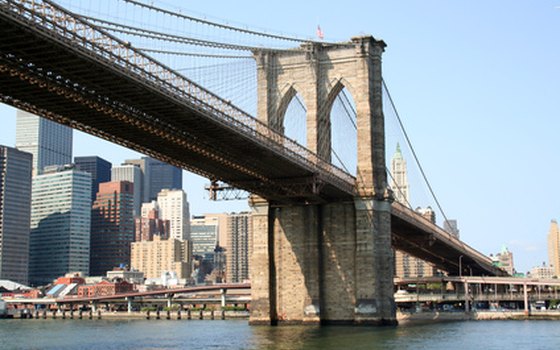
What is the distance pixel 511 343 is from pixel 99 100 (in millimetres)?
30495

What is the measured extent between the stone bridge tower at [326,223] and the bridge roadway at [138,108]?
6.50 ft

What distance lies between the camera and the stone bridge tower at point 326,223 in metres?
69.5

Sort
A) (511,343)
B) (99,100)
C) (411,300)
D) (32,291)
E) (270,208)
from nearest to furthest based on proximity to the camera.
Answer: (99,100)
(511,343)
(270,208)
(411,300)
(32,291)

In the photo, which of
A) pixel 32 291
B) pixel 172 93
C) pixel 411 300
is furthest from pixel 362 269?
pixel 32 291

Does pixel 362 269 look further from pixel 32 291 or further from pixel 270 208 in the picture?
pixel 32 291

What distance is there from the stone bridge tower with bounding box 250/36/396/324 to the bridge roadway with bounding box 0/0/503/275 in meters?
1.98

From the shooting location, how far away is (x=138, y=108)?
4562 cm

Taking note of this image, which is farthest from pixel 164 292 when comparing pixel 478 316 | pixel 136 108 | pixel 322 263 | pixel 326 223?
pixel 136 108

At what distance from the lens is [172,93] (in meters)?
43.8

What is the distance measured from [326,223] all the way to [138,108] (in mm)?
29700

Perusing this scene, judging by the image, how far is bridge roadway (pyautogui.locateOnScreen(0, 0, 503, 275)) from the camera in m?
35.3

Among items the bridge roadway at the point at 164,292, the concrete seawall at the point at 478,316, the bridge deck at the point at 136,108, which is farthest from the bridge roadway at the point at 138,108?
the bridge roadway at the point at 164,292

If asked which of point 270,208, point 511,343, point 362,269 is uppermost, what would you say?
point 270,208

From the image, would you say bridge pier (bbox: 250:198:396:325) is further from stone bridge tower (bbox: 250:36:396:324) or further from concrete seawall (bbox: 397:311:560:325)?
concrete seawall (bbox: 397:311:560:325)
